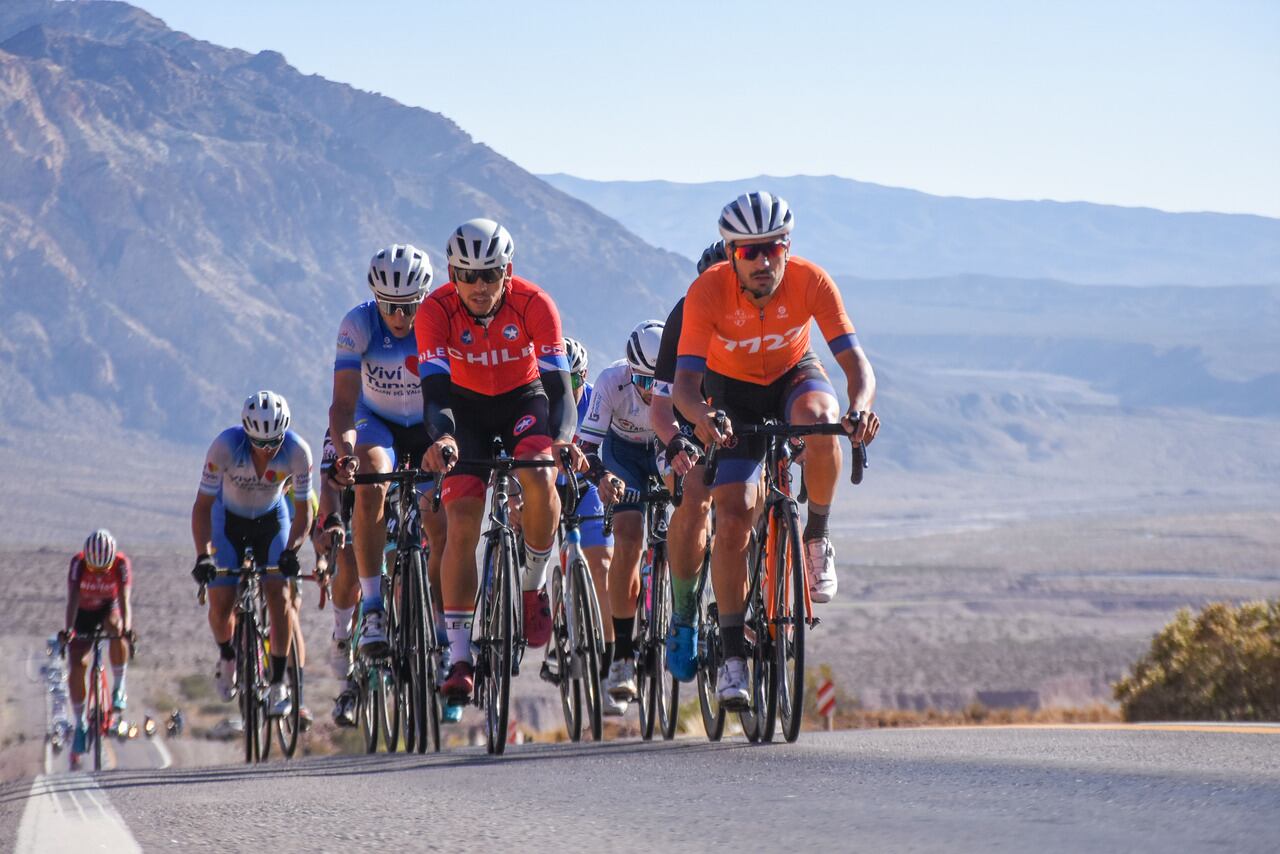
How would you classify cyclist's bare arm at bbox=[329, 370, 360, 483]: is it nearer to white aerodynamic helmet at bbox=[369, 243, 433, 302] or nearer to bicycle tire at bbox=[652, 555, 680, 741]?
white aerodynamic helmet at bbox=[369, 243, 433, 302]

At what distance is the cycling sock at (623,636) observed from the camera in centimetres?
984

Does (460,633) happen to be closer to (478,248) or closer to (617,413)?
(478,248)

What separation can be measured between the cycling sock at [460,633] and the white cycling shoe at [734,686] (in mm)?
1325

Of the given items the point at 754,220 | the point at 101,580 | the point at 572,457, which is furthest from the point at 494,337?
the point at 101,580

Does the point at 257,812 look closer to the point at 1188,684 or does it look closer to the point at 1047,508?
the point at 1188,684

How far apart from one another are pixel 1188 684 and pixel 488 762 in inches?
326

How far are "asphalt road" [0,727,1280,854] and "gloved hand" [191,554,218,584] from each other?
280 centimetres

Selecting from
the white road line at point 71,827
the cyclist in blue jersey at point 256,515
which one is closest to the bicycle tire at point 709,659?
the white road line at point 71,827

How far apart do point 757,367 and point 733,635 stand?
3.82 ft

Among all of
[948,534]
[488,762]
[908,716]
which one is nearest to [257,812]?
[488,762]

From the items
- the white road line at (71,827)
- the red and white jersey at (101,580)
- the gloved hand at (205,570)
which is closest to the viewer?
the white road line at (71,827)

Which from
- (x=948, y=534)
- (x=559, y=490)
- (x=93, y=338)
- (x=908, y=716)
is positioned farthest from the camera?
(x=93, y=338)

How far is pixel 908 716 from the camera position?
24.6 meters

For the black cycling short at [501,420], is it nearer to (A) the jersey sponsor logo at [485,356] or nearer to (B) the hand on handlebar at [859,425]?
(A) the jersey sponsor logo at [485,356]
